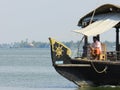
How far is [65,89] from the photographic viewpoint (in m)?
28.8

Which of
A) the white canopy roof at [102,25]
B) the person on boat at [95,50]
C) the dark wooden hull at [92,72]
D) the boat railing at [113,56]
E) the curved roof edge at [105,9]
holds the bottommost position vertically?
the dark wooden hull at [92,72]

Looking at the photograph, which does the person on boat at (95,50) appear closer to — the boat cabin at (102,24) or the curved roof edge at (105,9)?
the boat cabin at (102,24)

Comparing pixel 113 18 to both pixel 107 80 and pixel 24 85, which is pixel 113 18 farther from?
pixel 24 85

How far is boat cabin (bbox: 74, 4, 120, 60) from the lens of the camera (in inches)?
1065

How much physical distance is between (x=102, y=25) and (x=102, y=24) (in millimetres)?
89

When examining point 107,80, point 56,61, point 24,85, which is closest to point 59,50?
point 56,61

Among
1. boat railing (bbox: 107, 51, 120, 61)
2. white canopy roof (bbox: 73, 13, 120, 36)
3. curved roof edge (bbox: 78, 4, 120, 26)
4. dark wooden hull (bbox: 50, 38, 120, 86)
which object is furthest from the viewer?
curved roof edge (bbox: 78, 4, 120, 26)

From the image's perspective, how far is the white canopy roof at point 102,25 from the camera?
26.9m

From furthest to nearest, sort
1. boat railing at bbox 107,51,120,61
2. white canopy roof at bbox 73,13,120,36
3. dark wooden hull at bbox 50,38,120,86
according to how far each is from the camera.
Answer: boat railing at bbox 107,51,120,61 → white canopy roof at bbox 73,13,120,36 → dark wooden hull at bbox 50,38,120,86

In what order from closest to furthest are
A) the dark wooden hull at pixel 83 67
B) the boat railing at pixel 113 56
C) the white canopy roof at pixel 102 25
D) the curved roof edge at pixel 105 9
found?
the dark wooden hull at pixel 83 67 → the white canopy roof at pixel 102 25 → the boat railing at pixel 113 56 → the curved roof edge at pixel 105 9

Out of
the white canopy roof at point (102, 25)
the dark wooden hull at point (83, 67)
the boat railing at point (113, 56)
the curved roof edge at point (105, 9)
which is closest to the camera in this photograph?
the dark wooden hull at point (83, 67)

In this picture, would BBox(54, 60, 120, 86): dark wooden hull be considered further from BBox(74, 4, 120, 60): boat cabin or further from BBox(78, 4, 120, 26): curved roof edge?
BBox(78, 4, 120, 26): curved roof edge

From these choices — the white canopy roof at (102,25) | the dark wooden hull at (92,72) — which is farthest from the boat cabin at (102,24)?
the dark wooden hull at (92,72)

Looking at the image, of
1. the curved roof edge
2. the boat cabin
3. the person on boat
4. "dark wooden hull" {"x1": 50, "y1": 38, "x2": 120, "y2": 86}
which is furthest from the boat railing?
the curved roof edge
